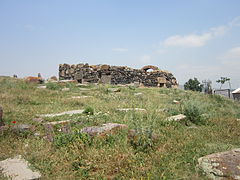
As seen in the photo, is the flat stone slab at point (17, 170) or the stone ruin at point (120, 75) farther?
the stone ruin at point (120, 75)

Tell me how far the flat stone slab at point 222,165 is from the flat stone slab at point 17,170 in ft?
6.44

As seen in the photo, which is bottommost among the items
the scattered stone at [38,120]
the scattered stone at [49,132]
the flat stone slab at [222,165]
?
the flat stone slab at [222,165]

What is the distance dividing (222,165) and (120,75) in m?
13.3

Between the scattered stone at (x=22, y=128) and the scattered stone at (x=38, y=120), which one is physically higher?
the scattered stone at (x=38, y=120)

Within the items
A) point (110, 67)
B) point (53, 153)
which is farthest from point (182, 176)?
point (110, 67)

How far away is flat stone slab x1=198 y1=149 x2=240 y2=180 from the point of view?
82.8 inches

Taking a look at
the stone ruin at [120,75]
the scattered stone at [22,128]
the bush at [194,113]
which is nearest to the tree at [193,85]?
the stone ruin at [120,75]

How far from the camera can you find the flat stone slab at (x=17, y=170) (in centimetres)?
225

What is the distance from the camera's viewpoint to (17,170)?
238cm

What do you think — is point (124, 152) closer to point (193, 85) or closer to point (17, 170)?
point (17, 170)

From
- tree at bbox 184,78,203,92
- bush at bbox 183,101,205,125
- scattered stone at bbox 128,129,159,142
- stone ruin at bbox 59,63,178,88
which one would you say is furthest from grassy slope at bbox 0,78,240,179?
tree at bbox 184,78,203,92

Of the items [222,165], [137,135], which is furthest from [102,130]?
[222,165]

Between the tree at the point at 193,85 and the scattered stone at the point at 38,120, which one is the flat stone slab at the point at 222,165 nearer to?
the scattered stone at the point at 38,120

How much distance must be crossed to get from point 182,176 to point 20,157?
2.20 m
